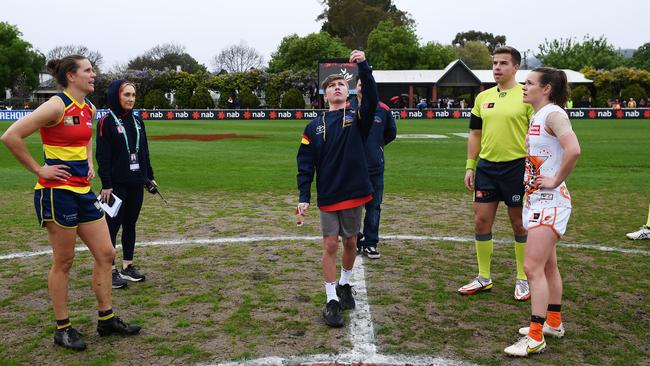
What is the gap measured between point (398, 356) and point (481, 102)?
283 cm

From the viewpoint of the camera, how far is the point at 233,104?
5950 cm

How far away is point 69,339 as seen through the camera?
4543 mm

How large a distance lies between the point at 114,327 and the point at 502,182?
368 cm

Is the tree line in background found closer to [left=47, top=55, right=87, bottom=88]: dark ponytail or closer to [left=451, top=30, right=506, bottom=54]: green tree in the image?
[left=451, top=30, right=506, bottom=54]: green tree

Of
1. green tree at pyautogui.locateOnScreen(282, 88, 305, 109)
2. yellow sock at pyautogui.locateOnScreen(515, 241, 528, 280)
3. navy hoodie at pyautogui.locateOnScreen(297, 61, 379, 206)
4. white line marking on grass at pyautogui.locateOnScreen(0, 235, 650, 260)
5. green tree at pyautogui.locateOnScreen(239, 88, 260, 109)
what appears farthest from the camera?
green tree at pyautogui.locateOnScreen(239, 88, 260, 109)

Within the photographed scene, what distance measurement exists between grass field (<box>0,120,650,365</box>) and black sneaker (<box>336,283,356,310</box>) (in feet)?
0.66

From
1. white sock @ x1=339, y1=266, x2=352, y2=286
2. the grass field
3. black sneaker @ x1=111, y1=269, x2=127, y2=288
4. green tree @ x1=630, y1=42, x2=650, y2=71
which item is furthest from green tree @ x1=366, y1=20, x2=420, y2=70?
white sock @ x1=339, y1=266, x2=352, y2=286

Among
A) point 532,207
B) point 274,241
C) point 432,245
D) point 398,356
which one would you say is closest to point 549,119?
point 532,207

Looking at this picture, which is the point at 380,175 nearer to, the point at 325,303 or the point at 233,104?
the point at 325,303

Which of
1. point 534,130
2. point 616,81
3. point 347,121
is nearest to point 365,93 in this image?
point 347,121

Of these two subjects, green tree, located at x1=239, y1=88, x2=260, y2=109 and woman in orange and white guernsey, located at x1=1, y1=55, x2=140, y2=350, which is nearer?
woman in orange and white guernsey, located at x1=1, y1=55, x2=140, y2=350

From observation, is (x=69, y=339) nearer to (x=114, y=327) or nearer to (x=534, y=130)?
(x=114, y=327)

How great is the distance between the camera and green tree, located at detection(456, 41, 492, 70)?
378 feet

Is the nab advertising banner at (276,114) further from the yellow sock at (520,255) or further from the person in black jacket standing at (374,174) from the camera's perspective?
the yellow sock at (520,255)
